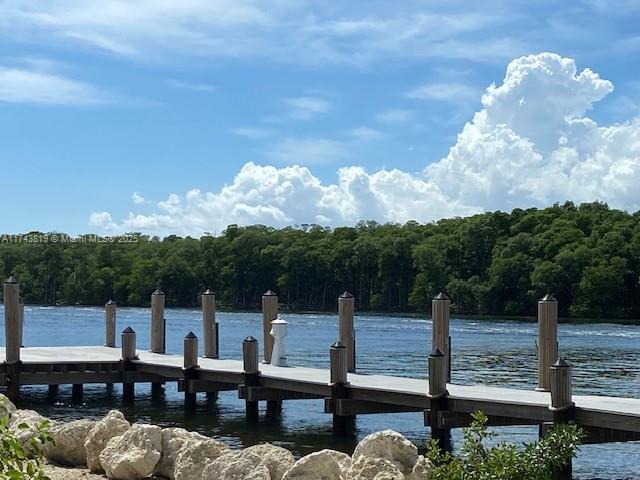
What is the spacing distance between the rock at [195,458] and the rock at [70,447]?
2300mm

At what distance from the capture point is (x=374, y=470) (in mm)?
11406

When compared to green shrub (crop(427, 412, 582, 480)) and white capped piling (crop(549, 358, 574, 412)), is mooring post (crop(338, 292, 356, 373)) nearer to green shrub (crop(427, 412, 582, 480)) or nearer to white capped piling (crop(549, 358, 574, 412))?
white capped piling (crop(549, 358, 574, 412))

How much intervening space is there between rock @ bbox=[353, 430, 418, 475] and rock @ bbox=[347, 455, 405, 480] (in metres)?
0.72

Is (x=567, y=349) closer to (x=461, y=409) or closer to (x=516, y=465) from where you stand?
(x=461, y=409)

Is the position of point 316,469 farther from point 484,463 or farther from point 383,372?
point 383,372

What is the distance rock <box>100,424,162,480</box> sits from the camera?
13.4 m

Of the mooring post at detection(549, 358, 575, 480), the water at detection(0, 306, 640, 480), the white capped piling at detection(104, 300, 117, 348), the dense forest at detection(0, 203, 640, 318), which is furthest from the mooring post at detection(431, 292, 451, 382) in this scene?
the dense forest at detection(0, 203, 640, 318)

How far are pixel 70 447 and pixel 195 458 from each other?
2.86 m

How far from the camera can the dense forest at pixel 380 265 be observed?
84.8 meters

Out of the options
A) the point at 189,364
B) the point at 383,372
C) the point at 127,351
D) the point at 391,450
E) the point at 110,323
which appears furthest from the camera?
the point at 383,372

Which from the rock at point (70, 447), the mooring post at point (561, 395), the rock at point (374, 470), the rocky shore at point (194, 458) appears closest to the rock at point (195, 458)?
the rocky shore at point (194, 458)

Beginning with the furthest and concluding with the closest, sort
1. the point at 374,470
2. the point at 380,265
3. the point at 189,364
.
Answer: the point at 380,265 < the point at 189,364 < the point at 374,470

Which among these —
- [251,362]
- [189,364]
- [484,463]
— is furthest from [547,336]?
[484,463]

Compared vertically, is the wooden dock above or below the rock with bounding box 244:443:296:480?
above
